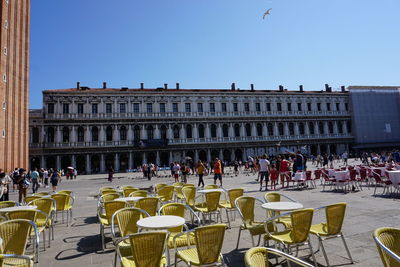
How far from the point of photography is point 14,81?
25.1 m

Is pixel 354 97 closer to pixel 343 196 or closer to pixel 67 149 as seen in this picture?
pixel 343 196

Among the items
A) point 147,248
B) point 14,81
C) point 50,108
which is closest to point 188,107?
point 50,108

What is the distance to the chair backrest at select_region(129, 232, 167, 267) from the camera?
2.80m

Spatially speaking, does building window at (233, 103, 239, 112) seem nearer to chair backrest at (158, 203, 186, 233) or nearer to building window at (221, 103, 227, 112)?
building window at (221, 103, 227, 112)

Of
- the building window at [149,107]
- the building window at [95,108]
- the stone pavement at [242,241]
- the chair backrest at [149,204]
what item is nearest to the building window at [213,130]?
the building window at [149,107]

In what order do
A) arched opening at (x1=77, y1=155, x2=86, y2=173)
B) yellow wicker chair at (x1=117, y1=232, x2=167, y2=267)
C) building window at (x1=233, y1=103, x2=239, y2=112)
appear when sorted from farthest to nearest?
building window at (x1=233, y1=103, x2=239, y2=112)
arched opening at (x1=77, y1=155, x2=86, y2=173)
yellow wicker chair at (x1=117, y1=232, x2=167, y2=267)

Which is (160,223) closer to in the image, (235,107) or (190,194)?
(190,194)

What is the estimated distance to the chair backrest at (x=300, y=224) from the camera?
3547 mm

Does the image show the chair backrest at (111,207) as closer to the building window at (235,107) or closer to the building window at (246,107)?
the building window at (235,107)

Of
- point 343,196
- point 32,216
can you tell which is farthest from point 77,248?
point 343,196

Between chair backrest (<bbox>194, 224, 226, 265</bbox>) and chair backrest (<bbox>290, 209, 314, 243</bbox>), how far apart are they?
1.13 meters

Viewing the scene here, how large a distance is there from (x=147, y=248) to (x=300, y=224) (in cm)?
211

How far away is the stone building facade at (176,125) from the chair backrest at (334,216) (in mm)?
33884

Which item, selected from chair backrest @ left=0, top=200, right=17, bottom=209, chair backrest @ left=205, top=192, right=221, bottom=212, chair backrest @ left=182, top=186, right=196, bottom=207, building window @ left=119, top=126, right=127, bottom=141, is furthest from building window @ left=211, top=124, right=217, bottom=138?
chair backrest @ left=0, top=200, right=17, bottom=209
